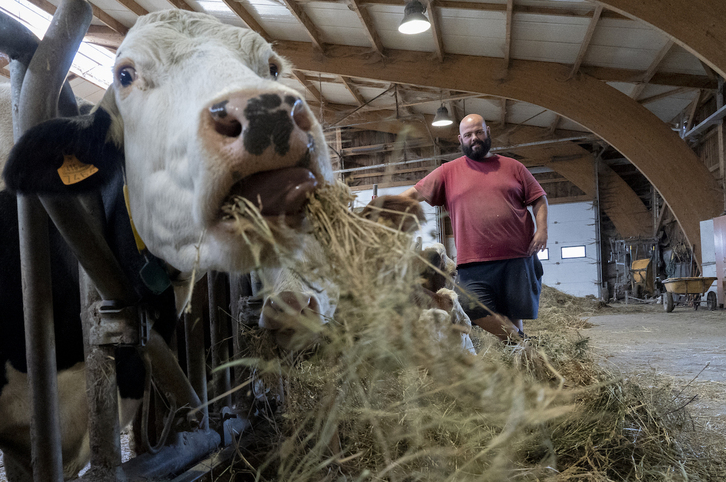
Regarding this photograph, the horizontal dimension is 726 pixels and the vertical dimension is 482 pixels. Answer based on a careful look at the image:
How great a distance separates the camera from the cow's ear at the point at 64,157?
4.78 ft

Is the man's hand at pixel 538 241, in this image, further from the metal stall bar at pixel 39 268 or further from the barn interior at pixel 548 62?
the barn interior at pixel 548 62

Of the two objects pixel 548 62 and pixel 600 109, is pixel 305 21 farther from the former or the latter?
pixel 600 109

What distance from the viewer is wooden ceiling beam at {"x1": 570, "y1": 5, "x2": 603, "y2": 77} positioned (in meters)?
6.60

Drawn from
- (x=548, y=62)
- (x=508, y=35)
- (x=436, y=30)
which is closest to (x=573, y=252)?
(x=548, y=62)

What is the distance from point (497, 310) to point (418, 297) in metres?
1.09

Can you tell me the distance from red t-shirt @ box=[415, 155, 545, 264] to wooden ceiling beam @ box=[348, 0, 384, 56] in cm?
406

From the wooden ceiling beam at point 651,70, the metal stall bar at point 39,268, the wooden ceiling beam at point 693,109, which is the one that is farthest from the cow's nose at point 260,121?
the wooden ceiling beam at point 693,109

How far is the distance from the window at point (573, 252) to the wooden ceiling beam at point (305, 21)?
9560 mm

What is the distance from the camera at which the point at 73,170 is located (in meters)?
1.55

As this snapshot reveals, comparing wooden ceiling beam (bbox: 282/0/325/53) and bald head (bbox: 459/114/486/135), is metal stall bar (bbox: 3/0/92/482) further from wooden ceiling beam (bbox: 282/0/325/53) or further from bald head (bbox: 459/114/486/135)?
wooden ceiling beam (bbox: 282/0/325/53)

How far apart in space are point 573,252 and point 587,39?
28.6 ft

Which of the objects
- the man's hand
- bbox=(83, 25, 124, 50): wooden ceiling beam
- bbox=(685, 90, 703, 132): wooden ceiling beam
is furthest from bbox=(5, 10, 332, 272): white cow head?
bbox=(685, 90, 703, 132): wooden ceiling beam

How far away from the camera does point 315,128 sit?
133 centimetres

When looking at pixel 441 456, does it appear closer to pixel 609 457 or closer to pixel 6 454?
pixel 609 457
